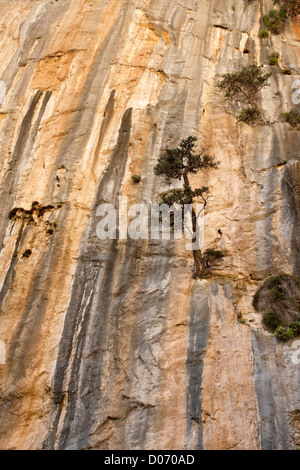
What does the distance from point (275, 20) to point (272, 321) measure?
2295 cm

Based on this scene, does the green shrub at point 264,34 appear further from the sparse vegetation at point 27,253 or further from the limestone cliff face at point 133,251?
the sparse vegetation at point 27,253

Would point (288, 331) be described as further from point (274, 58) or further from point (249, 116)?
point (274, 58)

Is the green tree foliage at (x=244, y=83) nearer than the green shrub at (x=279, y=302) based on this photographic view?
No

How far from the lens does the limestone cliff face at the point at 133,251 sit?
1362 cm

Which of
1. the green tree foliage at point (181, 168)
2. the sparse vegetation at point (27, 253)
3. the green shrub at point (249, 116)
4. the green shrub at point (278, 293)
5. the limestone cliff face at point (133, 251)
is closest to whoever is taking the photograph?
the limestone cliff face at point (133, 251)

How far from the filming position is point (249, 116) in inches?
885

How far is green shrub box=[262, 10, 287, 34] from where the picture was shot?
95.9 ft

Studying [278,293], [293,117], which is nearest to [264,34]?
[293,117]

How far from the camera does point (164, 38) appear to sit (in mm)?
27266

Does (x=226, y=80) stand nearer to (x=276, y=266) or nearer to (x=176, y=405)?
(x=276, y=266)

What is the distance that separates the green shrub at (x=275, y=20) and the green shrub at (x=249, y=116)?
10.0 metres

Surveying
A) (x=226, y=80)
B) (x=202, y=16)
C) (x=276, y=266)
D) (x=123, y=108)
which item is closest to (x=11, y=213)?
(x=123, y=108)

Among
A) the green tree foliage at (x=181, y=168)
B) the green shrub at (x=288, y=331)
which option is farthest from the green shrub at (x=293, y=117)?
the green shrub at (x=288, y=331)

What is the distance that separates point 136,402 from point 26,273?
22.3 feet
